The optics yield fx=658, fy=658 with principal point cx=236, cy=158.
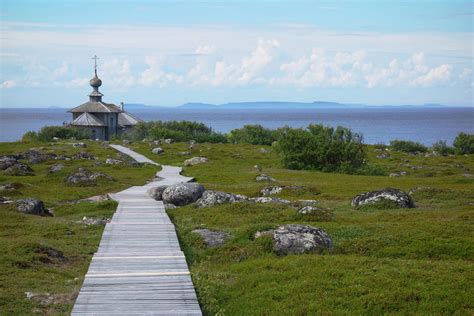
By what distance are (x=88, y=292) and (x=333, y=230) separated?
34.9 ft

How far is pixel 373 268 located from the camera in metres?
17.8

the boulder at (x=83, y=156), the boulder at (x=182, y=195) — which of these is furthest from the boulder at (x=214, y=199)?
the boulder at (x=83, y=156)

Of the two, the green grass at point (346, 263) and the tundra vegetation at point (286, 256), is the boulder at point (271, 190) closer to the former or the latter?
the tundra vegetation at point (286, 256)

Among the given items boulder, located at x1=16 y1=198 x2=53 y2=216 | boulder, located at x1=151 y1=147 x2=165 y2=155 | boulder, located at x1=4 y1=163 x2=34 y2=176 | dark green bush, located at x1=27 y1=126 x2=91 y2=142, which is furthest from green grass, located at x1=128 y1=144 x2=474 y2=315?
dark green bush, located at x1=27 y1=126 x2=91 y2=142

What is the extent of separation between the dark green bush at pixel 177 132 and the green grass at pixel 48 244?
181ft

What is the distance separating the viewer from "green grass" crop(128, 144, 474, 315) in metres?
15.4

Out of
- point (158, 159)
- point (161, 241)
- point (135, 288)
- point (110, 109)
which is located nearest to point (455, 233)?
point (161, 241)

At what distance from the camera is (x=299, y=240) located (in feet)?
67.4

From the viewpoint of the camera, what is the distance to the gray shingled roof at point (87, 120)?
332 ft

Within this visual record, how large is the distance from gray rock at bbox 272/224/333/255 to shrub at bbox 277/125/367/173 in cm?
3889

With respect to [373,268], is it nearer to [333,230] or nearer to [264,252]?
[264,252]

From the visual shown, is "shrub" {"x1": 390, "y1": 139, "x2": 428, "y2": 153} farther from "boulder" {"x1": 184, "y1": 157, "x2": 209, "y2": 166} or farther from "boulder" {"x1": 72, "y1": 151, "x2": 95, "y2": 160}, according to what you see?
"boulder" {"x1": 72, "y1": 151, "x2": 95, "y2": 160}

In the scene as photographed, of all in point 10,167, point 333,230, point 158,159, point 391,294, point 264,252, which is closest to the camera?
point 391,294

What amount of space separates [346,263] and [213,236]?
6.14 m
